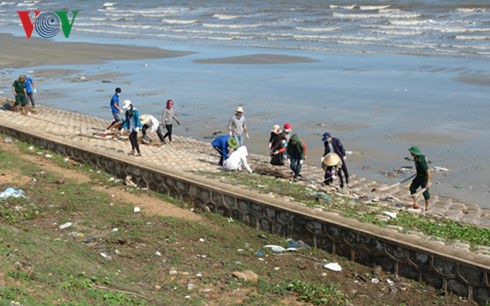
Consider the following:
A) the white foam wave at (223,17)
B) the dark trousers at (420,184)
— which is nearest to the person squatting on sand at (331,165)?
the dark trousers at (420,184)

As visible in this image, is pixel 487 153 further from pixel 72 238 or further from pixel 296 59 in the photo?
pixel 296 59

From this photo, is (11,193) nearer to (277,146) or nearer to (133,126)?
(133,126)

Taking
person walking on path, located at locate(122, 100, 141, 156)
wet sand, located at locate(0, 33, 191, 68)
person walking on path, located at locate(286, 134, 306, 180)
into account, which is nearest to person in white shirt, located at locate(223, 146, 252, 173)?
person walking on path, located at locate(286, 134, 306, 180)

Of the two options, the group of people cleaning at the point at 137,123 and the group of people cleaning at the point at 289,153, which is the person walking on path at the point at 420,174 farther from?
the group of people cleaning at the point at 137,123

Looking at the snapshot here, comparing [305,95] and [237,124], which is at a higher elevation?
[237,124]

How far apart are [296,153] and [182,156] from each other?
2.97 metres

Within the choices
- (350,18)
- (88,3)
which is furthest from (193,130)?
(88,3)

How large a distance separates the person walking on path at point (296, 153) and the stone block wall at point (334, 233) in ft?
9.66

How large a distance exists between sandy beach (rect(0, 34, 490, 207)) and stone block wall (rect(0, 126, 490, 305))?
544cm

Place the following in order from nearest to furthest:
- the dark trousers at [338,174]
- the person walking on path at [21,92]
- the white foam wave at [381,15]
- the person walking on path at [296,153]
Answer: the dark trousers at [338,174], the person walking on path at [296,153], the person walking on path at [21,92], the white foam wave at [381,15]

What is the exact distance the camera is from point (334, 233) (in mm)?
9672

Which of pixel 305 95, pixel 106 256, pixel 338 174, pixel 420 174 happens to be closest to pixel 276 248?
pixel 106 256

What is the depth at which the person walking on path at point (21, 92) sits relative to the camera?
830 inches

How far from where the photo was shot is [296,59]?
3503 cm
